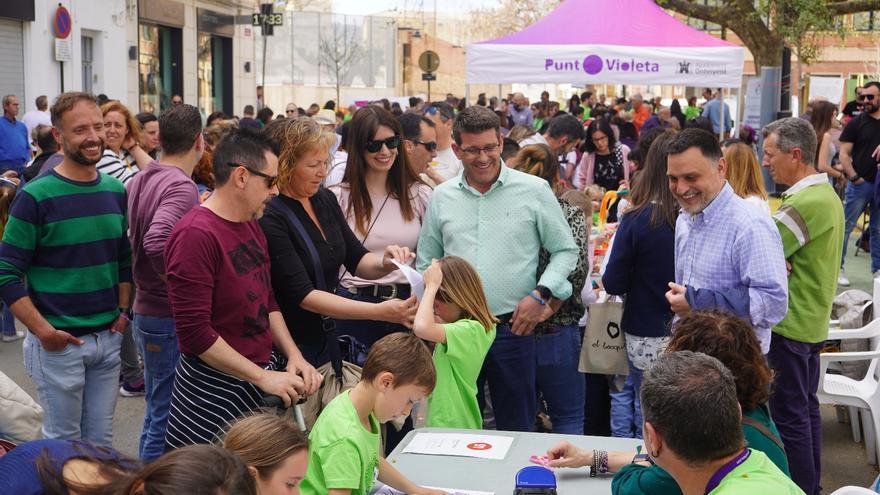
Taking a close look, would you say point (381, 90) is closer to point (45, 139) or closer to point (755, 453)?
point (45, 139)

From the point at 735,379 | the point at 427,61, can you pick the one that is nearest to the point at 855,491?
the point at 735,379

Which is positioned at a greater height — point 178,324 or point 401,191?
point 401,191

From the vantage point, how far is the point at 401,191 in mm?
4938

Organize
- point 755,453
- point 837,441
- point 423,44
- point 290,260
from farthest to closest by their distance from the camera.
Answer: point 423,44
point 837,441
point 290,260
point 755,453

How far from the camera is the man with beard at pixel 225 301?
3.33 metres

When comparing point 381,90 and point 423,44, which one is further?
point 423,44

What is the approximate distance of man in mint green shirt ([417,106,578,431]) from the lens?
455 cm

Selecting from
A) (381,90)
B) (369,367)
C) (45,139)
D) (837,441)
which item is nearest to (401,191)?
(369,367)

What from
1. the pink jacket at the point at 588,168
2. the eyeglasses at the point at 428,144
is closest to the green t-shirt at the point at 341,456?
the eyeglasses at the point at 428,144

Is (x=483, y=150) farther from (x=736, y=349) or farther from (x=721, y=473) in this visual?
(x=721, y=473)

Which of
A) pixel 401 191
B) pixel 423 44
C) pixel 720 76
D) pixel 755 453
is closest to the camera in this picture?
pixel 755 453

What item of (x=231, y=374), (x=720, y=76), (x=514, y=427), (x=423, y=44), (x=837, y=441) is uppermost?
(x=423, y=44)

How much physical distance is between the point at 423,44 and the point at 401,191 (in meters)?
46.8

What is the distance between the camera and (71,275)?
164 inches
